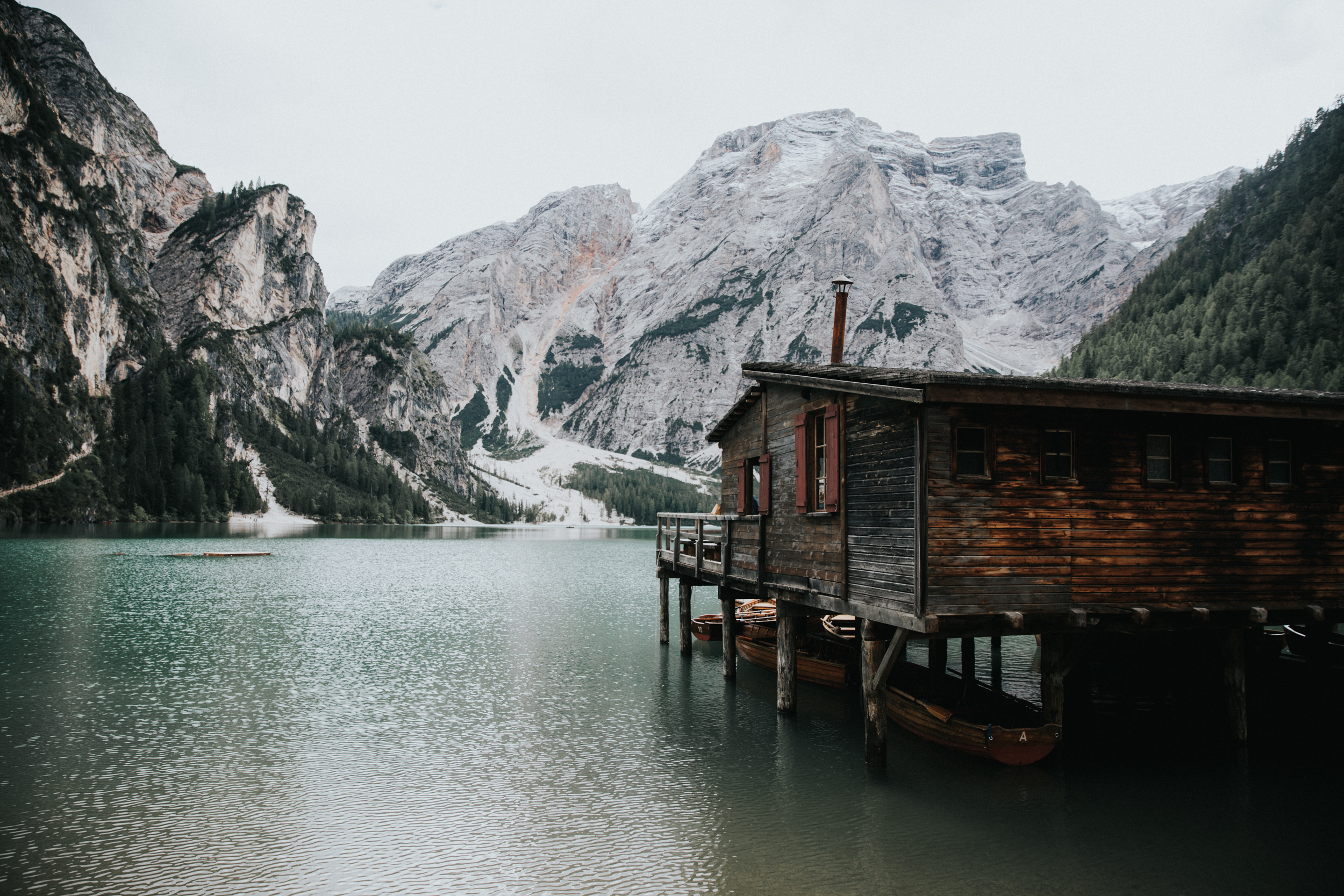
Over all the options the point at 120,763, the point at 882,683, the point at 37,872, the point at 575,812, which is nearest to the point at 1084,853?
the point at 882,683

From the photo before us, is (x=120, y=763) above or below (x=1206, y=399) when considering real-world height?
below

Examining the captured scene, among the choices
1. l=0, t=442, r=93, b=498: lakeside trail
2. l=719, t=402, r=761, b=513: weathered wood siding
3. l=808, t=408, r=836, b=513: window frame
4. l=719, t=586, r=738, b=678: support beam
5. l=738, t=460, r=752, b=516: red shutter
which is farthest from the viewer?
l=0, t=442, r=93, b=498: lakeside trail

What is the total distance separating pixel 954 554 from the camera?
1602 cm

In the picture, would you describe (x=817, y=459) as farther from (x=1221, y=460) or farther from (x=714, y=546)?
(x=714, y=546)

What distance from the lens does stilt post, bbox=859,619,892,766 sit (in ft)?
57.8

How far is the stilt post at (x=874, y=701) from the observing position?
57.8ft

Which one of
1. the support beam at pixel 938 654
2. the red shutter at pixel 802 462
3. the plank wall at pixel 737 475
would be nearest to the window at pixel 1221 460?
the red shutter at pixel 802 462

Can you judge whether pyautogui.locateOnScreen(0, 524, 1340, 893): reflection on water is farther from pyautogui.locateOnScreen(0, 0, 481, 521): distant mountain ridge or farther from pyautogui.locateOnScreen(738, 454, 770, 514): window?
pyautogui.locateOnScreen(0, 0, 481, 521): distant mountain ridge

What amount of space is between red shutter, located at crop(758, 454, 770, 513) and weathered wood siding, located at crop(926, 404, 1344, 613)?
7.88 metres

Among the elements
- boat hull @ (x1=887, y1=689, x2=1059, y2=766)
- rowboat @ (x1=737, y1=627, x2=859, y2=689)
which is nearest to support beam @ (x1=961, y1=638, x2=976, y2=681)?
rowboat @ (x1=737, y1=627, x2=859, y2=689)

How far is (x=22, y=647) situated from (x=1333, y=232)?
15086 centimetres

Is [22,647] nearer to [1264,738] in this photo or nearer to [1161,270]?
[1264,738]

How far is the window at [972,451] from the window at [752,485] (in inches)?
305

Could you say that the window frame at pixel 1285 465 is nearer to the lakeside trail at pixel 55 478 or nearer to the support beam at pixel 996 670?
the support beam at pixel 996 670
